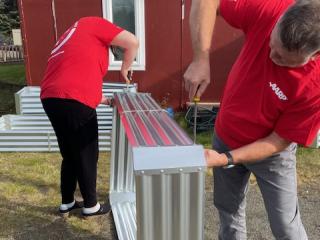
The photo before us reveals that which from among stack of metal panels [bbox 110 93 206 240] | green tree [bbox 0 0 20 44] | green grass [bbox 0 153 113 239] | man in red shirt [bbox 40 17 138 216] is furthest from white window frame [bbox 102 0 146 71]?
green tree [bbox 0 0 20 44]

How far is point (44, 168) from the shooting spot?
4848 millimetres

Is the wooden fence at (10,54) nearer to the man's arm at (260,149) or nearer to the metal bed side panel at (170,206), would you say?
the man's arm at (260,149)

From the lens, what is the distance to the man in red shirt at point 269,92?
1.73m

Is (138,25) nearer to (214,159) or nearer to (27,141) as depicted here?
(27,141)

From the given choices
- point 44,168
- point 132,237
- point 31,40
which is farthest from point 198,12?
point 31,40

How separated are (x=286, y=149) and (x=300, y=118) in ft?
1.08

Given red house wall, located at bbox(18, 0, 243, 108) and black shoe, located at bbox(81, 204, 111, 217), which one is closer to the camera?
black shoe, located at bbox(81, 204, 111, 217)

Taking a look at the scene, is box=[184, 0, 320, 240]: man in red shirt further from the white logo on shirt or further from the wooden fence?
the wooden fence

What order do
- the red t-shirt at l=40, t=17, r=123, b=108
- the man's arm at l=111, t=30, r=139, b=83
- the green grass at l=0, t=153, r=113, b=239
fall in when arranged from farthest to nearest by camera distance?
the green grass at l=0, t=153, r=113, b=239
the man's arm at l=111, t=30, r=139, b=83
the red t-shirt at l=40, t=17, r=123, b=108

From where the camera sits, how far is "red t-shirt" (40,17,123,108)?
10.2ft

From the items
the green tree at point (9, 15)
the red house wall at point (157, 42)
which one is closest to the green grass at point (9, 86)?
the red house wall at point (157, 42)

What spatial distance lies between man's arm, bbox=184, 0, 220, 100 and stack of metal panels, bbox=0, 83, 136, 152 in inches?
98.4

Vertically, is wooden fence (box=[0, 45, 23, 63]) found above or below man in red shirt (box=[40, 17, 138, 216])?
below

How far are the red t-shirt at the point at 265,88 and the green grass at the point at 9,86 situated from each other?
7178 mm
